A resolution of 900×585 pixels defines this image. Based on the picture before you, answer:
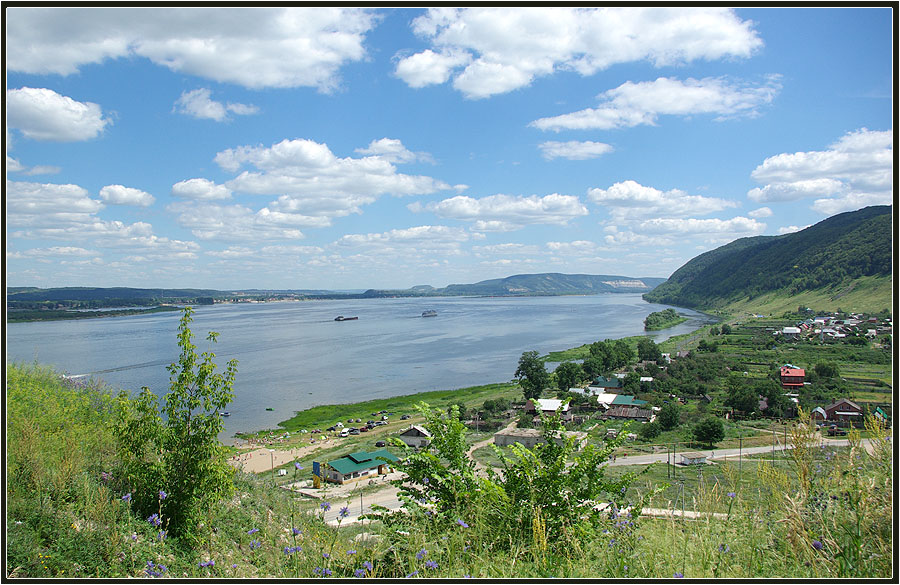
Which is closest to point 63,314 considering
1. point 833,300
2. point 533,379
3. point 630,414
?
point 533,379

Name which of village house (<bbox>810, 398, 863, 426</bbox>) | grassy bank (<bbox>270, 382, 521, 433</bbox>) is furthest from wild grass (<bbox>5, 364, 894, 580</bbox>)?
village house (<bbox>810, 398, 863, 426</bbox>)

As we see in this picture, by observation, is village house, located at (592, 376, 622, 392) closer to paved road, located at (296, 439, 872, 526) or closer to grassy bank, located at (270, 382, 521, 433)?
grassy bank, located at (270, 382, 521, 433)

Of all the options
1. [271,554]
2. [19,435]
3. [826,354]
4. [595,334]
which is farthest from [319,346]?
[271,554]

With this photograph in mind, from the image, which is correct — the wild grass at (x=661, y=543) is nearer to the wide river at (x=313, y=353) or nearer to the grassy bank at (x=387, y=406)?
the wide river at (x=313, y=353)

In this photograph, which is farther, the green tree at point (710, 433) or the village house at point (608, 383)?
the village house at point (608, 383)

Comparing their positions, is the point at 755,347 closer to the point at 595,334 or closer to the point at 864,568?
the point at 595,334

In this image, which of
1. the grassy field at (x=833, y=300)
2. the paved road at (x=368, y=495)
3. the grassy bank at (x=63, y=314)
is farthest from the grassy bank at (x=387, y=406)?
the grassy field at (x=833, y=300)

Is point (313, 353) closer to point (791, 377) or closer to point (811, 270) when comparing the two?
point (791, 377)
